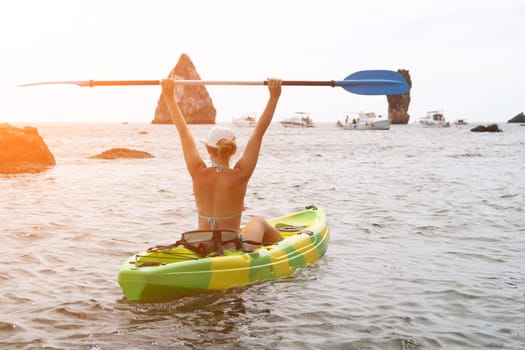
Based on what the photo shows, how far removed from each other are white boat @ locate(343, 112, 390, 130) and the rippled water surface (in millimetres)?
73579

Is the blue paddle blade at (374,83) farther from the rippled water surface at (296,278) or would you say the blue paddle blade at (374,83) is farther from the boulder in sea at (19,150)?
the boulder in sea at (19,150)

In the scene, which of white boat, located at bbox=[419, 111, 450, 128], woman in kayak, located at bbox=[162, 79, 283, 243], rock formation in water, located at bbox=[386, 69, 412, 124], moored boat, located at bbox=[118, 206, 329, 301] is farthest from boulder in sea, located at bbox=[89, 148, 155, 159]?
rock formation in water, located at bbox=[386, 69, 412, 124]

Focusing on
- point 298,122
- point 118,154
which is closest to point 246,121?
point 298,122

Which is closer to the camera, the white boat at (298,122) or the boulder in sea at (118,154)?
the boulder in sea at (118,154)

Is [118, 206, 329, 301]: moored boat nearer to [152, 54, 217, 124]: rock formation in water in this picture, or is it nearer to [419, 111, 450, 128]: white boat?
[419, 111, 450, 128]: white boat

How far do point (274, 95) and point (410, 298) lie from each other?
277 cm

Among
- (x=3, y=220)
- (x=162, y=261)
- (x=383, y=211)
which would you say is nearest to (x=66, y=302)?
(x=162, y=261)

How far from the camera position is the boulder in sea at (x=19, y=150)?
68.7 feet

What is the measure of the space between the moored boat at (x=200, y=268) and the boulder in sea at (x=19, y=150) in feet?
51.8

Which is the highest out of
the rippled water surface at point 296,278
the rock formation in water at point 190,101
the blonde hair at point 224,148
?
the rock formation in water at point 190,101

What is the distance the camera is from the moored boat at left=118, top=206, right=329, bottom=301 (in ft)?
19.9

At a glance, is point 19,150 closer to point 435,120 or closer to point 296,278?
point 296,278

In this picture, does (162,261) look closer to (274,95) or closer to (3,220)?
(274,95)

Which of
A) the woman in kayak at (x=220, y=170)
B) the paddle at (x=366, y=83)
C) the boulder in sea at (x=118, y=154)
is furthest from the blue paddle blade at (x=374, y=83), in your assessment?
the boulder in sea at (x=118, y=154)
